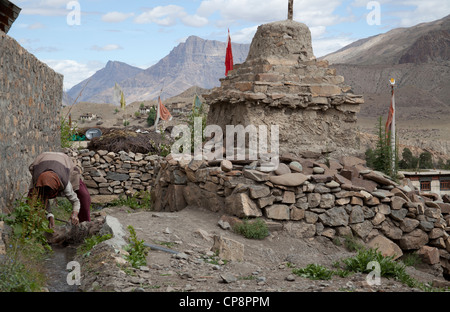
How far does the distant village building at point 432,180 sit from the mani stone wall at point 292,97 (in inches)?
512

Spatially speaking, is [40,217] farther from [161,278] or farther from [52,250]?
[161,278]

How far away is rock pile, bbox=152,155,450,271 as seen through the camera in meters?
6.21

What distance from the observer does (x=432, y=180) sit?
65.3 ft

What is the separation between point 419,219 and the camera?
6.51 meters

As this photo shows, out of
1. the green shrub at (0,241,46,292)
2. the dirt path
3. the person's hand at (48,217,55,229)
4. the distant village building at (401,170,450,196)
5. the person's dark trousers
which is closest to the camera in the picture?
the green shrub at (0,241,46,292)

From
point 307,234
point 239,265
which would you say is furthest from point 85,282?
point 307,234

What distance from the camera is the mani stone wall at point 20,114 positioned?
6.14m

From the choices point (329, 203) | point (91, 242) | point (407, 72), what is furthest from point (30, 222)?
point (407, 72)

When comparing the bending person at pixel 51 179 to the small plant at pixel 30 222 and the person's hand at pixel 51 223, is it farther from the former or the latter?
the small plant at pixel 30 222

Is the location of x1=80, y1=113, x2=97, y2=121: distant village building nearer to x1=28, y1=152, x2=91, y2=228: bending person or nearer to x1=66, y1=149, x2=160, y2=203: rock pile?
x1=66, y1=149, x2=160, y2=203: rock pile

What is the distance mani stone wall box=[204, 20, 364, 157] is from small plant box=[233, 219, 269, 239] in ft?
5.09

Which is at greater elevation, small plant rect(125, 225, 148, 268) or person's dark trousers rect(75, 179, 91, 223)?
person's dark trousers rect(75, 179, 91, 223)

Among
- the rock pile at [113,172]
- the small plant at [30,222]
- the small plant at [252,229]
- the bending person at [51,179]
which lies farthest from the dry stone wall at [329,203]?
the rock pile at [113,172]

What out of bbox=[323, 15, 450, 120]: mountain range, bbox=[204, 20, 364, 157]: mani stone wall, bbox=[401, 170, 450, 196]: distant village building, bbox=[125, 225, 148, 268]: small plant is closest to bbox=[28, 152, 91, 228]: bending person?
bbox=[125, 225, 148, 268]: small plant
